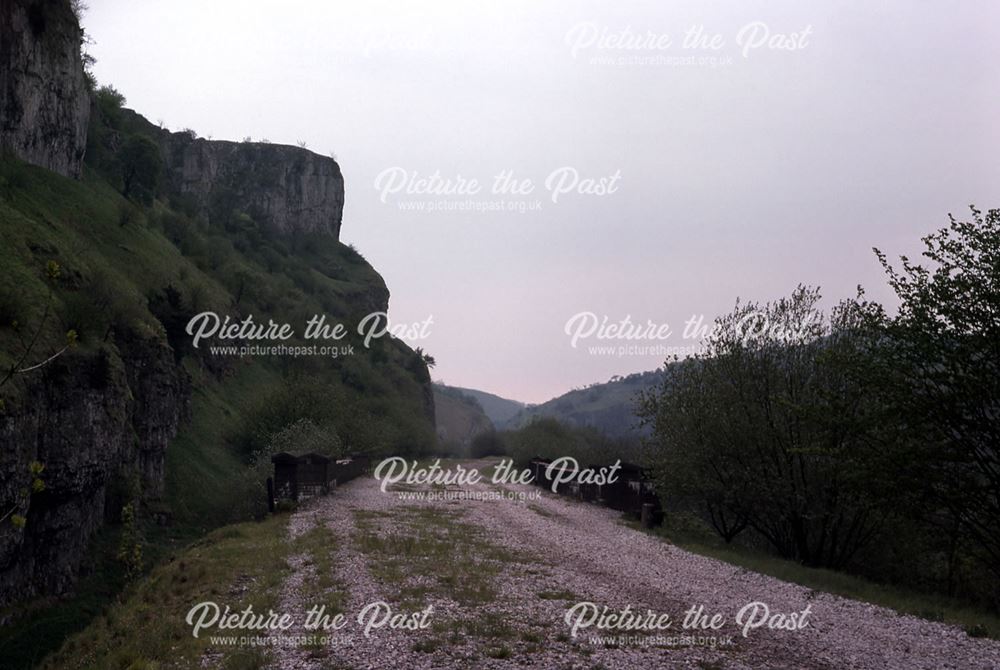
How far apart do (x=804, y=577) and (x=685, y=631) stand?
27.8ft

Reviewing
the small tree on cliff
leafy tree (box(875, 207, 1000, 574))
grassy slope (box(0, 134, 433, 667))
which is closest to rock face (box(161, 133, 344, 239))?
grassy slope (box(0, 134, 433, 667))

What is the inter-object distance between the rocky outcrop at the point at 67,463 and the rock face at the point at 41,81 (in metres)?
19.2

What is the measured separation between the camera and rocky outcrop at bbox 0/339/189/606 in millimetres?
26297

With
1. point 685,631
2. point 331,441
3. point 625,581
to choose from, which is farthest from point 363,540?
point 331,441

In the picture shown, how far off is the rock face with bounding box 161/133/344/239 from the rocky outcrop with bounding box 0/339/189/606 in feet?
398

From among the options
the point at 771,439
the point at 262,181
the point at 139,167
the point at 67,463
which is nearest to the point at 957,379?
the point at 771,439

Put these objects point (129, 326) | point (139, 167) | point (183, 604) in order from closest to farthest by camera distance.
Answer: point (183, 604)
point (129, 326)
point (139, 167)

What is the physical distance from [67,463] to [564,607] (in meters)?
26.3

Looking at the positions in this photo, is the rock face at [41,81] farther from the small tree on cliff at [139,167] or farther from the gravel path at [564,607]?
the gravel path at [564,607]

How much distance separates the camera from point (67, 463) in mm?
31266

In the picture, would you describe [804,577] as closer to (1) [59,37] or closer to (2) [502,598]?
(2) [502,598]

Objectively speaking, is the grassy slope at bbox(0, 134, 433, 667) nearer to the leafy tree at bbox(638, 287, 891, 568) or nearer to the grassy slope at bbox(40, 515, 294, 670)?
the grassy slope at bbox(40, 515, 294, 670)

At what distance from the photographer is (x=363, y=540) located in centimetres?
2595

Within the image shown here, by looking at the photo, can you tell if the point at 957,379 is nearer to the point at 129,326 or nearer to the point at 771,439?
the point at 771,439
